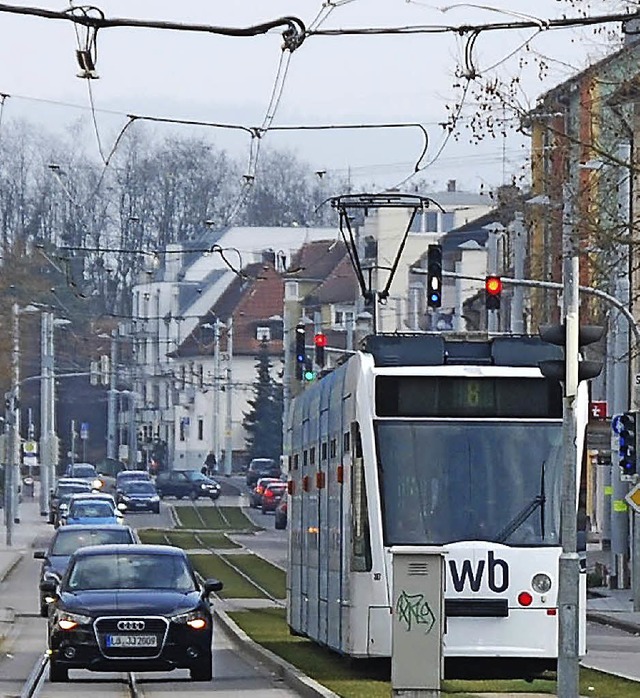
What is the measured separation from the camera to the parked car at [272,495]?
9038cm

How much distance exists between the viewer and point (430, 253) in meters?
38.2

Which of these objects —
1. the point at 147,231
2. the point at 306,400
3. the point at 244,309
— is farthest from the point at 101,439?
the point at 306,400

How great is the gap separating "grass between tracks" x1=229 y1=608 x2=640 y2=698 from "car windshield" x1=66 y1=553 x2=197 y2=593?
67.8 inches

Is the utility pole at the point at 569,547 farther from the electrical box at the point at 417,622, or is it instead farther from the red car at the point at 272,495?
the red car at the point at 272,495

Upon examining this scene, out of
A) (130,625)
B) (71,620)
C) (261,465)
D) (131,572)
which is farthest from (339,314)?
(130,625)

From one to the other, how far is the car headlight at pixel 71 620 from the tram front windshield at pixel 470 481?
3545 mm

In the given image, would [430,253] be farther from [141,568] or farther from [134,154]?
[134,154]

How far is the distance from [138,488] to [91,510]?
103 feet

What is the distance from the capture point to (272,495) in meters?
91.1

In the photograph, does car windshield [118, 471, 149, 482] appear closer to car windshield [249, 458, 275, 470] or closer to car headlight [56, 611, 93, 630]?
car windshield [249, 458, 275, 470]

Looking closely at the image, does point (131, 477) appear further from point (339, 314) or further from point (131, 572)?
point (131, 572)

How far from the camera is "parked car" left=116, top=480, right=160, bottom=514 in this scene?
→ 88312 millimetres

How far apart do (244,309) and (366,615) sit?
107 metres

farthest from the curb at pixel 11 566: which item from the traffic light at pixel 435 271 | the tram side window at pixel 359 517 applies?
the tram side window at pixel 359 517
